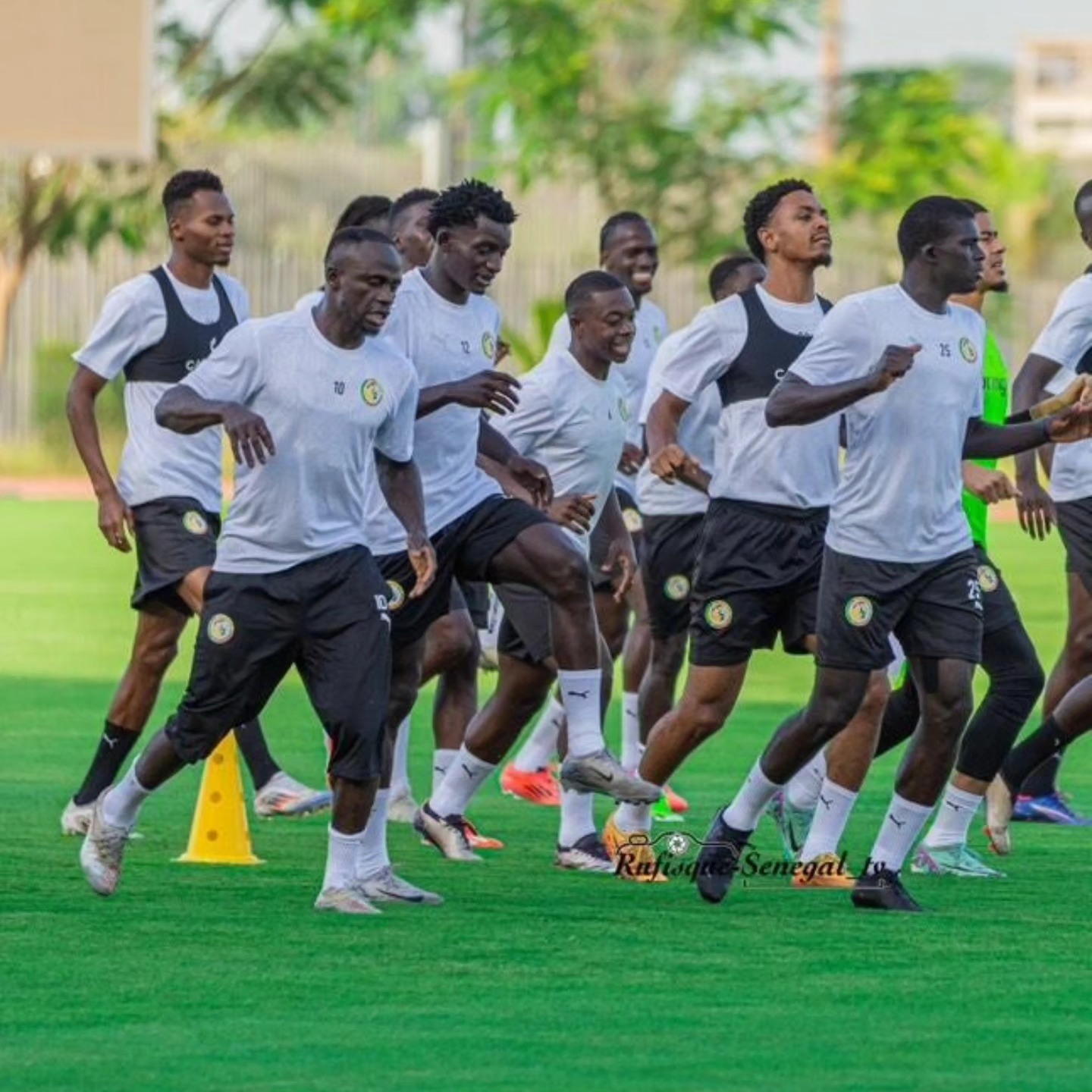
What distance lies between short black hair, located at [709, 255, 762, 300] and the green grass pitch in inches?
97.4

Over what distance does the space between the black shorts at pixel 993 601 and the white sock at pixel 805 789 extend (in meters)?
1.04

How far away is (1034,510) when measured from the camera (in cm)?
1135

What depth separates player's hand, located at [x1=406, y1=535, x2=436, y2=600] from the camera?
9.92 metres

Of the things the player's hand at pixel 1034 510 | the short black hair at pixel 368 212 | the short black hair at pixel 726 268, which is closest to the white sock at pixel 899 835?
the player's hand at pixel 1034 510

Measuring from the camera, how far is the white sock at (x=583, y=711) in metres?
10.5

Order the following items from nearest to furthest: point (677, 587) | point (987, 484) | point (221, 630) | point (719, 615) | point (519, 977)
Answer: point (519, 977) → point (221, 630) → point (987, 484) → point (719, 615) → point (677, 587)

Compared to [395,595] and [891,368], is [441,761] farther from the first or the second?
[891,368]

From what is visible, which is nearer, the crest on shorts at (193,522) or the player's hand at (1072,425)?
the player's hand at (1072,425)

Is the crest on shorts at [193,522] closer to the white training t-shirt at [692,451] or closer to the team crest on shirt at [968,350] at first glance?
the white training t-shirt at [692,451]

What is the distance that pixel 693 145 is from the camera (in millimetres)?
45438

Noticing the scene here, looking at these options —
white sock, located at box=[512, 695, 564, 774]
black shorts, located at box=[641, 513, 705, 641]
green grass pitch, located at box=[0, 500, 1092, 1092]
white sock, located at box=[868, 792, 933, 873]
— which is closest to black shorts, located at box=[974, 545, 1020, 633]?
green grass pitch, located at box=[0, 500, 1092, 1092]

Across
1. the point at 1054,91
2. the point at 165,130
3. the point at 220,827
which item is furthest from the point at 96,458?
the point at 1054,91

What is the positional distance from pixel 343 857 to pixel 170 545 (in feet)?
6.86

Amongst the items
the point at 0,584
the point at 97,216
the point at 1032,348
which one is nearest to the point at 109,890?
the point at 1032,348
